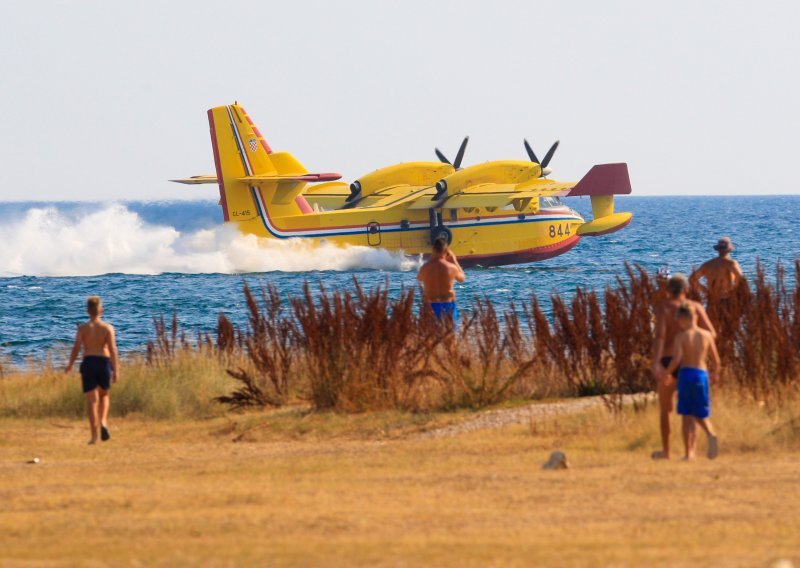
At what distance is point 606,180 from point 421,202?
6.29m

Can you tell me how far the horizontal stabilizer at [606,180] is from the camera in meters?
A: 42.1

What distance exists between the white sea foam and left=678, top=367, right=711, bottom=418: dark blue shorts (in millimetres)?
34486

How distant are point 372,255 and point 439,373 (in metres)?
31.2

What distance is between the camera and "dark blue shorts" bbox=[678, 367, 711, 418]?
9.82 metres

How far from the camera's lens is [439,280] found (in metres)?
14.8

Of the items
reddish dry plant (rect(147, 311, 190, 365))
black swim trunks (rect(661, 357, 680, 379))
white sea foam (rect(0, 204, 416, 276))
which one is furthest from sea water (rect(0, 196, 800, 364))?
black swim trunks (rect(661, 357, 680, 379))

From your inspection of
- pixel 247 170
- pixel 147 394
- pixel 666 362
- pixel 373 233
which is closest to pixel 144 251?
pixel 247 170

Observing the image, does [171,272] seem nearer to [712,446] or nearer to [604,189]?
[604,189]

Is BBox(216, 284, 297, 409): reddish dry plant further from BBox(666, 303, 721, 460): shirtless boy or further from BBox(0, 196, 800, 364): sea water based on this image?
BBox(0, 196, 800, 364): sea water

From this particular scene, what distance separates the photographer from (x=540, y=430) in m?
11.5

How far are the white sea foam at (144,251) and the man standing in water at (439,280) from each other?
2923 cm

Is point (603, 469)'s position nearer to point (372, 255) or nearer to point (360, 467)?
point (360, 467)

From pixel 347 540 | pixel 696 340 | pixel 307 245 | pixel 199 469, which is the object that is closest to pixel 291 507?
pixel 347 540

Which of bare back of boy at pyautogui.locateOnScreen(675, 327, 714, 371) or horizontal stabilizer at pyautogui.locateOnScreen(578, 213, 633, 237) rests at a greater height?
bare back of boy at pyautogui.locateOnScreen(675, 327, 714, 371)
